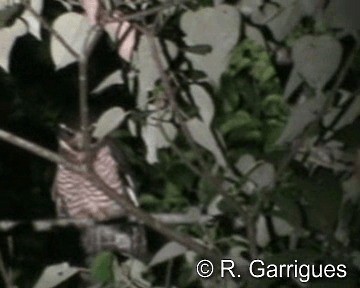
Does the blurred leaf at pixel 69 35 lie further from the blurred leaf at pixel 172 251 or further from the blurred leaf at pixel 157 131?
the blurred leaf at pixel 172 251

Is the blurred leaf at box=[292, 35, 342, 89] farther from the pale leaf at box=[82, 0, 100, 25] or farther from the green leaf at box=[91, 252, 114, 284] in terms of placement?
the green leaf at box=[91, 252, 114, 284]

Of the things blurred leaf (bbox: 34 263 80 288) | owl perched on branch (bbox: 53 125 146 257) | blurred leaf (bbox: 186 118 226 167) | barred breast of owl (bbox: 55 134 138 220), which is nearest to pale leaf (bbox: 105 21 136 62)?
blurred leaf (bbox: 186 118 226 167)

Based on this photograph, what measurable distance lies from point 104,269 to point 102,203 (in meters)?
1.52

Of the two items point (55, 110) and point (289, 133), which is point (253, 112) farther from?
point (289, 133)

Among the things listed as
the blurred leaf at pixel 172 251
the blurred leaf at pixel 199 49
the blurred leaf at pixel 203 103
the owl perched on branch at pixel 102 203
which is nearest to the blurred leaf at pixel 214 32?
the blurred leaf at pixel 199 49

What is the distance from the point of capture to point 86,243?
335cm

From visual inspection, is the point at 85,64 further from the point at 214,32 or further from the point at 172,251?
the point at 172,251

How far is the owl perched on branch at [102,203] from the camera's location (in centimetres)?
296

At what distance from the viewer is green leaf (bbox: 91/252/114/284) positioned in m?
1.66

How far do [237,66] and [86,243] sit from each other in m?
0.73

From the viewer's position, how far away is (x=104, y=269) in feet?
5.44

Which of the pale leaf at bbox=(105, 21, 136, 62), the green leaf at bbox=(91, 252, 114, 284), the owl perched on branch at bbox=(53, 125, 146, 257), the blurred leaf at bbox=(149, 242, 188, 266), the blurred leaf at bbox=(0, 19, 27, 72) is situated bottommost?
the owl perched on branch at bbox=(53, 125, 146, 257)

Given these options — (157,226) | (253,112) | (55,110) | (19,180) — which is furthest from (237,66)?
(157,226)

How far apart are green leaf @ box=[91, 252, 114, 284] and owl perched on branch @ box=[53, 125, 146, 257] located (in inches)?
46.6
